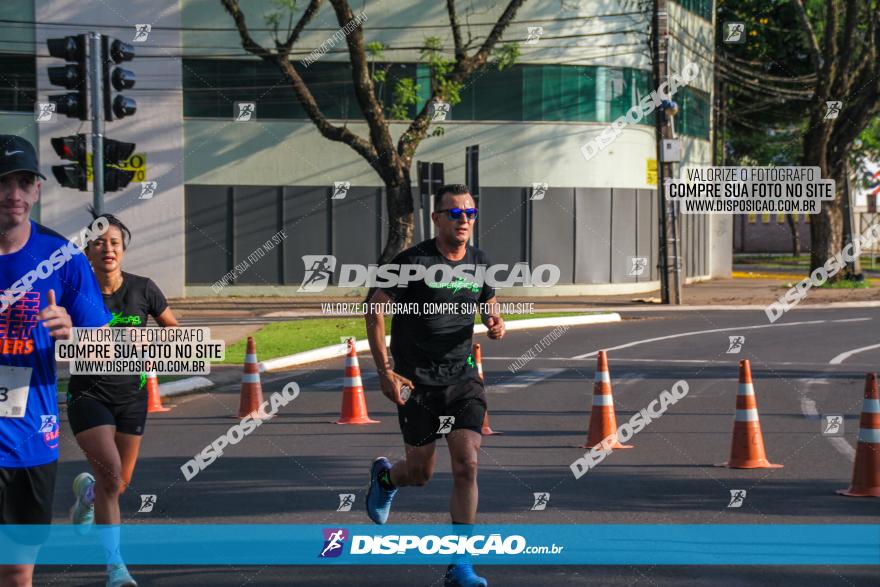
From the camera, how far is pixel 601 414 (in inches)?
465

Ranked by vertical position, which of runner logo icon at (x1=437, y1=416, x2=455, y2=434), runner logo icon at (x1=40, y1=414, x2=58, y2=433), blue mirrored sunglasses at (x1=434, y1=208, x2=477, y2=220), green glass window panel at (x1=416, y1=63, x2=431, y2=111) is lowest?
runner logo icon at (x1=437, y1=416, x2=455, y2=434)

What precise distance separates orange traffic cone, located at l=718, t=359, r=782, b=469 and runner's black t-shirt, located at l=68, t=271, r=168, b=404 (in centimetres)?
511

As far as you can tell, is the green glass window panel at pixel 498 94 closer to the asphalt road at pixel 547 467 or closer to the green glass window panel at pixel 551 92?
the green glass window panel at pixel 551 92

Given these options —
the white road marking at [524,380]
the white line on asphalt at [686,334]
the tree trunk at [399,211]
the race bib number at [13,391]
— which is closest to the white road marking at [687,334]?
the white line on asphalt at [686,334]

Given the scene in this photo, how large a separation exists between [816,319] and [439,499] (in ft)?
68.5

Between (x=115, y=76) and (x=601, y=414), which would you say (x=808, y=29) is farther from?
(x=601, y=414)

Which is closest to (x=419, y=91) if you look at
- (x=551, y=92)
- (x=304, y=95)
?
(x=551, y=92)

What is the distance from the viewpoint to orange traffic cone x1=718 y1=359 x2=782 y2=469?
10.6m

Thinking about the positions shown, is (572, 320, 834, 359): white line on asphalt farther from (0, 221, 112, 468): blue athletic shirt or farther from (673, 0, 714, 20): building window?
(673, 0, 714, 20): building window

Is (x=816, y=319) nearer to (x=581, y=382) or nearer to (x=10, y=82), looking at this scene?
(x=581, y=382)

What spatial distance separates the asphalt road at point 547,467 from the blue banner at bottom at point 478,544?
19cm

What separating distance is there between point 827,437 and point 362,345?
12.1m

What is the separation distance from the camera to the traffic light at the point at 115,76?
16.1m

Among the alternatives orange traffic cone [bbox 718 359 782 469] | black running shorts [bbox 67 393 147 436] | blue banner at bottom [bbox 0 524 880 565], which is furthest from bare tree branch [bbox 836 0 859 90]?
black running shorts [bbox 67 393 147 436]
